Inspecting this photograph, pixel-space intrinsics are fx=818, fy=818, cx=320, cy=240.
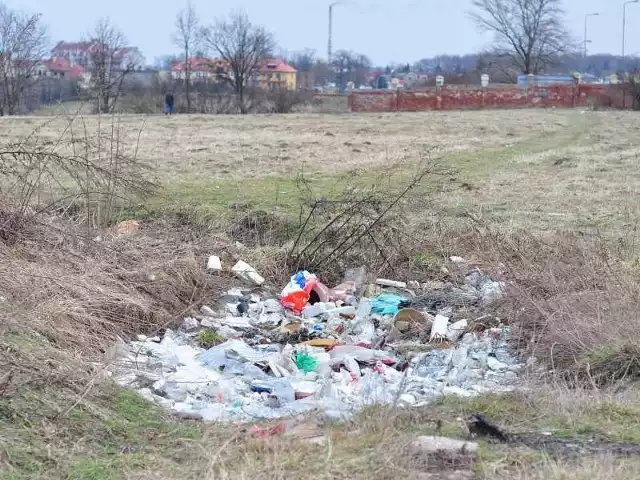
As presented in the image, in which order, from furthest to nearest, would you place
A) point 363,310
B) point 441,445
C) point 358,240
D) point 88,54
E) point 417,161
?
point 88,54 → point 417,161 → point 358,240 → point 363,310 → point 441,445

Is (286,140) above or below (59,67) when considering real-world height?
below

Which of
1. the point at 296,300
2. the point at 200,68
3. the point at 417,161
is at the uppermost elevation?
the point at 200,68

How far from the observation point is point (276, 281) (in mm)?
8023

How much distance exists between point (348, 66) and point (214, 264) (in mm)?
97685

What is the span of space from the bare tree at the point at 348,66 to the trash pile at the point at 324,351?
A: 9216cm

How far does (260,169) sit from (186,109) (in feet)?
111

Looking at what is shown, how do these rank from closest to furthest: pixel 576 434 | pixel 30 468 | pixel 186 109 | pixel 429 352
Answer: pixel 30 468, pixel 576 434, pixel 429 352, pixel 186 109

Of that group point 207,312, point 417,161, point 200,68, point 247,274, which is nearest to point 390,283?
point 247,274

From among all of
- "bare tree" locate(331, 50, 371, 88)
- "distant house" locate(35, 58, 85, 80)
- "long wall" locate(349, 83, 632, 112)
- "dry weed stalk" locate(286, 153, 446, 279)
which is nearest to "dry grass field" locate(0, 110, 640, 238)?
"dry weed stalk" locate(286, 153, 446, 279)

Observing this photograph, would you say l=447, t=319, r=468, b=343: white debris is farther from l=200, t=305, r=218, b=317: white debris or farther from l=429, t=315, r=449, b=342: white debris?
l=200, t=305, r=218, b=317: white debris

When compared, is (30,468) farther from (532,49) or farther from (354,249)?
(532,49)

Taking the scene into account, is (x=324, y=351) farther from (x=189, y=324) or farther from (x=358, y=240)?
(x=358, y=240)

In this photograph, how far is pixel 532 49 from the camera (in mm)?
73562

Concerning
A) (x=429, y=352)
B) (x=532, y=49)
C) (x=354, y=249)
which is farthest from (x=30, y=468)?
(x=532, y=49)
